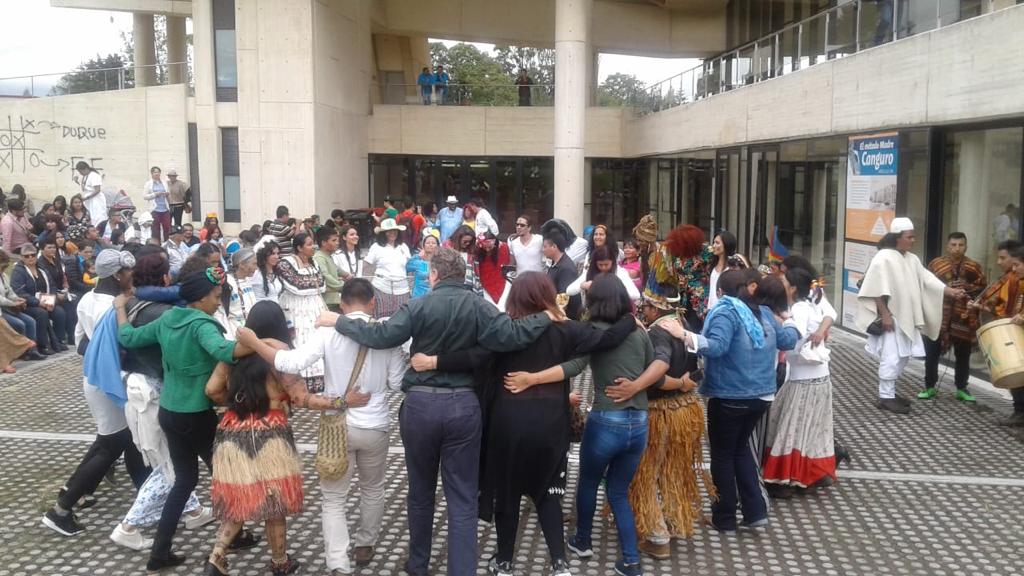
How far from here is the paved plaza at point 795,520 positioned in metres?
5.10

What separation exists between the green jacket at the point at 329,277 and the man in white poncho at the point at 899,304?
5401mm

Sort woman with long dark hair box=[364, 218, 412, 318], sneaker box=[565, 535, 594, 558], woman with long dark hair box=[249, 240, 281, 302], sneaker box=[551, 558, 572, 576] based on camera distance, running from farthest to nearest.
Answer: woman with long dark hair box=[364, 218, 412, 318] → woman with long dark hair box=[249, 240, 281, 302] → sneaker box=[565, 535, 594, 558] → sneaker box=[551, 558, 572, 576]

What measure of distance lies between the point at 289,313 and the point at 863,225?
7696 mm

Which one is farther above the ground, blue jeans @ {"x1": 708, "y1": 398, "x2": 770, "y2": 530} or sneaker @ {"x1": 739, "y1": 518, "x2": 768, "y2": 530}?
blue jeans @ {"x1": 708, "y1": 398, "x2": 770, "y2": 530}

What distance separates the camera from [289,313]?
8.71 meters

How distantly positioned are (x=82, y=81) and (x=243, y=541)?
77.5 ft

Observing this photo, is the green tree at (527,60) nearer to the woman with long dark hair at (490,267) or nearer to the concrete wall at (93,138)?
the concrete wall at (93,138)

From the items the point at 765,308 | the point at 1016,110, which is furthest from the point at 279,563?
the point at 1016,110

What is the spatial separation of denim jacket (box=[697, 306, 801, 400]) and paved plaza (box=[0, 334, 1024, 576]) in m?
0.96

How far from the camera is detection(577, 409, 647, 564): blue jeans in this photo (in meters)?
4.77

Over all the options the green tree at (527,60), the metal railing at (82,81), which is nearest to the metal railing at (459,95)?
the metal railing at (82,81)

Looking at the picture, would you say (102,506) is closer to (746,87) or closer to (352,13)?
(746,87)

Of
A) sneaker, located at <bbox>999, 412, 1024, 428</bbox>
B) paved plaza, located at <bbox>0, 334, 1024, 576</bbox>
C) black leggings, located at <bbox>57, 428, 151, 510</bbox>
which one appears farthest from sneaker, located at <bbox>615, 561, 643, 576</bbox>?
sneaker, located at <bbox>999, 412, 1024, 428</bbox>

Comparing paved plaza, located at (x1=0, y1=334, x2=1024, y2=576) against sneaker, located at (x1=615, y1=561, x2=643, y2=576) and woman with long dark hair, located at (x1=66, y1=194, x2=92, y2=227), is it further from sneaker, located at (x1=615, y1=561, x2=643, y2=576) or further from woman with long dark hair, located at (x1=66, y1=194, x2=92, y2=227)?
woman with long dark hair, located at (x1=66, y1=194, x2=92, y2=227)
